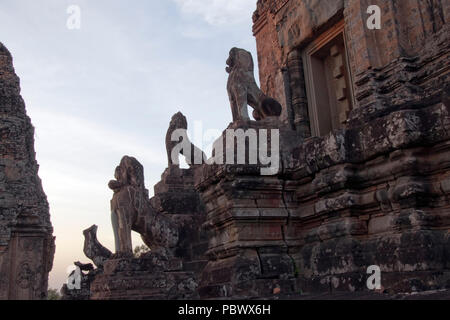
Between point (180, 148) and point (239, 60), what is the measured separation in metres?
6.22

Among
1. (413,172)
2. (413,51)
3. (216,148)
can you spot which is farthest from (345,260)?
(413,51)

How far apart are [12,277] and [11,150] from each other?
4004 mm

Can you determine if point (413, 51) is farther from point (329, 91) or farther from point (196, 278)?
point (196, 278)

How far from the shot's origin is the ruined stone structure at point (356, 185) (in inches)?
167

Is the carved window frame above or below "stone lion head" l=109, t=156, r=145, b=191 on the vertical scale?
above

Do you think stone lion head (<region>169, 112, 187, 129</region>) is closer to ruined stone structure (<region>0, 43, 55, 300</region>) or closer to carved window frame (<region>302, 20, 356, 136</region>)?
carved window frame (<region>302, 20, 356, 136</region>)

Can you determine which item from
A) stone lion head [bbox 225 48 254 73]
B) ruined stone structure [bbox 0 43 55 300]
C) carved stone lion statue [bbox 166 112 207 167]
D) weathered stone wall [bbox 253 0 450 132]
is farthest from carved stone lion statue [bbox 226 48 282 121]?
ruined stone structure [bbox 0 43 55 300]

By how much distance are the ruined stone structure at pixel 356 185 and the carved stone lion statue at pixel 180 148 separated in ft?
19.1

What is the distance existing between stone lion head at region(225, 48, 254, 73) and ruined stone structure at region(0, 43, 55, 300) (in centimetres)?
999

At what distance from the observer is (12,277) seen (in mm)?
14273

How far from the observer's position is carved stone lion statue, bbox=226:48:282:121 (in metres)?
6.49

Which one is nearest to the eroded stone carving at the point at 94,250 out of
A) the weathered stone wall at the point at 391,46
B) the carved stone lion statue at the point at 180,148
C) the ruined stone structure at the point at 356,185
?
the carved stone lion statue at the point at 180,148

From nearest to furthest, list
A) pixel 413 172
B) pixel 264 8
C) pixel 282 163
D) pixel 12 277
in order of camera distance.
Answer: pixel 413 172 → pixel 282 163 → pixel 264 8 → pixel 12 277

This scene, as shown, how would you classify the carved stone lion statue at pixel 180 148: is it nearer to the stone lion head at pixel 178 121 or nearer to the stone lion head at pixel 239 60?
the stone lion head at pixel 178 121
